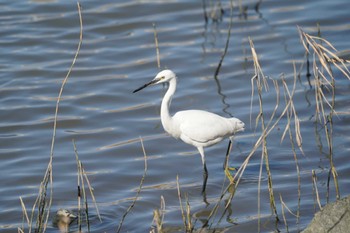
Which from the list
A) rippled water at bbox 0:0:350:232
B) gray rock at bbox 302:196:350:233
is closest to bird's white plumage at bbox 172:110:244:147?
rippled water at bbox 0:0:350:232

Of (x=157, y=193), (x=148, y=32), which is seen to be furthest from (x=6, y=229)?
(x=148, y=32)

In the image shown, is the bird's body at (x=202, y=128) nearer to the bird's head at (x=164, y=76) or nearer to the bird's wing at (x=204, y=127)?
the bird's wing at (x=204, y=127)

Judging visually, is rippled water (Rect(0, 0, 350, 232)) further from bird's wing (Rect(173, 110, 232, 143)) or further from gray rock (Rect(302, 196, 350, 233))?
gray rock (Rect(302, 196, 350, 233))

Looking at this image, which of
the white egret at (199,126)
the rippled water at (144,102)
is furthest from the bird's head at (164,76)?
the rippled water at (144,102)

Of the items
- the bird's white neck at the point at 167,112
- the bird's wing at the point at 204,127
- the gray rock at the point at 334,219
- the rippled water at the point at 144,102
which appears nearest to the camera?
the gray rock at the point at 334,219

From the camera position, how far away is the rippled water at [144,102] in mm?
8250

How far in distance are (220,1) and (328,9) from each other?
1.83 meters

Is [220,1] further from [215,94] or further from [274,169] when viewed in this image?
[274,169]

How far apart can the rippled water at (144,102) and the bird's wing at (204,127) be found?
46 centimetres

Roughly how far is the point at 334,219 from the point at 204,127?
10.8 feet

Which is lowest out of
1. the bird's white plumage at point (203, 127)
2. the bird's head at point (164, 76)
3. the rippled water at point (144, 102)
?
the rippled water at point (144, 102)

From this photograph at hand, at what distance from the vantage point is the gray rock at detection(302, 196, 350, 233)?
18.0 ft

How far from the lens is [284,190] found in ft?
27.0

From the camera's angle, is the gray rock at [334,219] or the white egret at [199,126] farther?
the white egret at [199,126]
